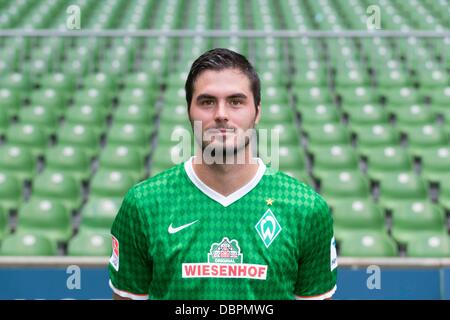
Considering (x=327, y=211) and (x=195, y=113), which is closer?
(x=195, y=113)

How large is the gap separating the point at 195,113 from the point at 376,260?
2.77 meters

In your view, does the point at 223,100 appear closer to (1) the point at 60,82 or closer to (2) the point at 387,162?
(2) the point at 387,162

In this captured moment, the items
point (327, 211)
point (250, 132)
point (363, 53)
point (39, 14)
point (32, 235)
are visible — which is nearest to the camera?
point (250, 132)

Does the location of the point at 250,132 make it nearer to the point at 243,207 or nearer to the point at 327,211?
the point at 243,207

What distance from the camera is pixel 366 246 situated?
202 inches

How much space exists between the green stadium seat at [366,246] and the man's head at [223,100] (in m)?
3.71

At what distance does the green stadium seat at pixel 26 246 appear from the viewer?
4957mm

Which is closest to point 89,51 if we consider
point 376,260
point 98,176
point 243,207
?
point 98,176

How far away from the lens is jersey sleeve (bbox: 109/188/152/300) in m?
1.62

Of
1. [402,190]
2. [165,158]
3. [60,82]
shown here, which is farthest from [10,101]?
[402,190]

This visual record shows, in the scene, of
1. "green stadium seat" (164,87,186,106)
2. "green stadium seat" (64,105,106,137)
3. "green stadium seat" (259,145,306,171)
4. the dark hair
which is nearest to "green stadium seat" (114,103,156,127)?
"green stadium seat" (64,105,106,137)

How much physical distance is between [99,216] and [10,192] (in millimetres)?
1114

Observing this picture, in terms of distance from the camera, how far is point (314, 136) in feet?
22.9

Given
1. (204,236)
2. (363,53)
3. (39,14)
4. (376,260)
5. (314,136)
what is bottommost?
(376,260)
